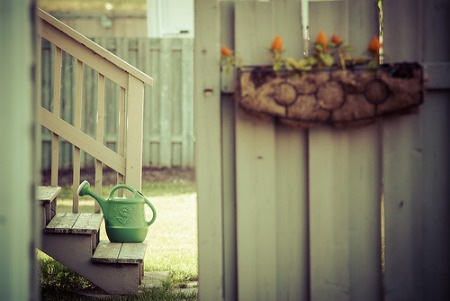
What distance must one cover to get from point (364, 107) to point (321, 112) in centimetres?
18

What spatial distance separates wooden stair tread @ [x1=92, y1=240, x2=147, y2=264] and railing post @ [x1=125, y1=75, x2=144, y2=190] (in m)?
0.49

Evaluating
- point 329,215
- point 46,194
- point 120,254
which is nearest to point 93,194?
point 46,194

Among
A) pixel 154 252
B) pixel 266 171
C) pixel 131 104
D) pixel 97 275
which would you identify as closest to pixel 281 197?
pixel 266 171

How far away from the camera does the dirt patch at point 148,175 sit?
390 inches

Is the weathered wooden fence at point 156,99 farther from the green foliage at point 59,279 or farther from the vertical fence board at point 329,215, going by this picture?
the vertical fence board at point 329,215

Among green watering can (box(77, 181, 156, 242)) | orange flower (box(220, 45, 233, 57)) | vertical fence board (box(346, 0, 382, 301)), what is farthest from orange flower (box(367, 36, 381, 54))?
green watering can (box(77, 181, 156, 242))

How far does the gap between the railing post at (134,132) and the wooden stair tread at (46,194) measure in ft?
1.84

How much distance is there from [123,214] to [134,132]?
0.68 m

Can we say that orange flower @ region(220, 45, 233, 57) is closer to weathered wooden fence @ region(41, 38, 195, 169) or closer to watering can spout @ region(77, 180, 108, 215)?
watering can spout @ region(77, 180, 108, 215)

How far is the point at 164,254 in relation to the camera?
213 inches

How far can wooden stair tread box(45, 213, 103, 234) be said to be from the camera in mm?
4230

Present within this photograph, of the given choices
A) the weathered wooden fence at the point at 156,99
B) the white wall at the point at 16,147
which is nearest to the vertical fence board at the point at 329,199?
the white wall at the point at 16,147

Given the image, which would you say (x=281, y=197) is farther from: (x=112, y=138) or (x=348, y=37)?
(x=112, y=138)

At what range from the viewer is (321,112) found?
2.54 meters
